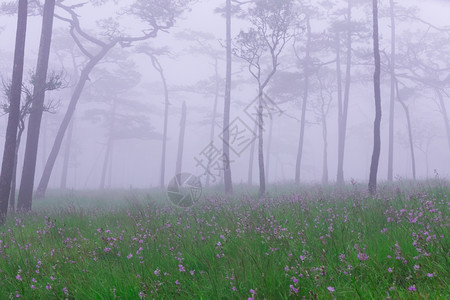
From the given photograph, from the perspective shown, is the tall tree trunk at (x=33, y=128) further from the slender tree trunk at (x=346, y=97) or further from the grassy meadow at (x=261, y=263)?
the slender tree trunk at (x=346, y=97)

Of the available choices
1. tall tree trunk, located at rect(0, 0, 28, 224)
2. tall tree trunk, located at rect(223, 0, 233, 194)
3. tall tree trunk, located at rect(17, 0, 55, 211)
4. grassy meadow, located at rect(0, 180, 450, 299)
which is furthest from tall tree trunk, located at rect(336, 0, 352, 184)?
tall tree trunk, located at rect(0, 0, 28, 224)

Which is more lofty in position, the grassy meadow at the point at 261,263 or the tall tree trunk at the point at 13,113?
the tall tree trunk at the point at 13,113

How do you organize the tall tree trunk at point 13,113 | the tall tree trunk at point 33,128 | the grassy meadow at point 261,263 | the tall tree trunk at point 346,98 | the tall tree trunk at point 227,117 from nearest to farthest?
the grassy meadow at point 261,263 → the tall tree trunk at point 13,113 → the tall tree trunk at point 33,128 → the tall tree trunk at point 227,117 → the tall tree trunk at point 346,98

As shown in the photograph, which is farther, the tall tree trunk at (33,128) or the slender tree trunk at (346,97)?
the slender tree trunk at (346,97)

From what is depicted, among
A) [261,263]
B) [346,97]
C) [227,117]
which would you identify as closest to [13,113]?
[261,263]

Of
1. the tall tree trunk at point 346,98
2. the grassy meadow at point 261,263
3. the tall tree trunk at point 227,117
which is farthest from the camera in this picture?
the tall tree trunk at point 346,98

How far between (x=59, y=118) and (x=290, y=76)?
1159 inches

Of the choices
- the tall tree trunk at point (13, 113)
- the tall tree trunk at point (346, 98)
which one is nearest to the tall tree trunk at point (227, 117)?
the tall tree trunk at point (346, 98)

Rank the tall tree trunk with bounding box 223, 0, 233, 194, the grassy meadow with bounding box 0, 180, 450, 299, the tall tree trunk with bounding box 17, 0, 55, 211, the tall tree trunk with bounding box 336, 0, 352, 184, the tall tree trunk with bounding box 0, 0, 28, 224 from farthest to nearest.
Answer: the tall tree trunk with bounding box 336, 0, 352, 184, the tall tree trunk with bounding box 223, 0, 233, 194, the tall tree trunk with bounding box 17, 0, 55, 211, the tall tree trunk with bounding box 0, 0, 28, 224, the grassy meadow with bounding box 0, 180, 450, 299

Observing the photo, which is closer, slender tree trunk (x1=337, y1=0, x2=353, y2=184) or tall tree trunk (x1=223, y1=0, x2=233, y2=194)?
tall tree trunk (x1=223, y1=0, x2=233, y2=194)

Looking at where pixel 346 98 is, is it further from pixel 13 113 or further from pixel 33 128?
pixel 13 113

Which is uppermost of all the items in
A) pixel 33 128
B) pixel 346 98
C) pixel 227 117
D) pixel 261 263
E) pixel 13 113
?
pixel 346 98

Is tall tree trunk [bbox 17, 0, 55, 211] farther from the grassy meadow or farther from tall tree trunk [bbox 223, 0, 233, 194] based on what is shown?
tall tree trunk [bbox 223, 0, 233, 194]

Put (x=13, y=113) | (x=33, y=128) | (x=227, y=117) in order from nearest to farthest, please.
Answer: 1. (x=13, y=113)
2. (x=33, y=128)
3. (x=227, y=117)
